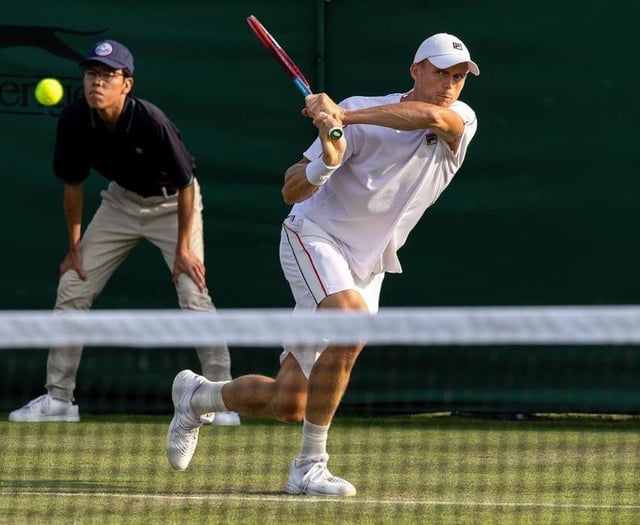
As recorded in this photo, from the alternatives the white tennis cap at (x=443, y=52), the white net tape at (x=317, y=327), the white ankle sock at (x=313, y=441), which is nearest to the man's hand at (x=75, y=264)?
the white ankle sock at (x=313, y=441)

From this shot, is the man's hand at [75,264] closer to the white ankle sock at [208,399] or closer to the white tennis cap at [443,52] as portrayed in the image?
the white ankle sock at [208,399]

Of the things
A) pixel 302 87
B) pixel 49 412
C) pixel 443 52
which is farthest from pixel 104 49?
pixel 443 52

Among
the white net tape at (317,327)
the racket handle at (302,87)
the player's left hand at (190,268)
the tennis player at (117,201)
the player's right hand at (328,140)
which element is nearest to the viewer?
the white net tape at (317,327)

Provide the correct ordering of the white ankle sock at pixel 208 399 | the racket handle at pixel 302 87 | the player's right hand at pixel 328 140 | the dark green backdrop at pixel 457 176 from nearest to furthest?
1. the player's right hand at pixel 328 140
2. the white ankle sock at pixel 208 399
3. the racket handle at pixel 302 87
4. the dark green backdrop at pixel 457 176

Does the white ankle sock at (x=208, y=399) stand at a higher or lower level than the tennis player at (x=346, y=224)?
lower

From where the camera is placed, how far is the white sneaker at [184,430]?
5.49 meters

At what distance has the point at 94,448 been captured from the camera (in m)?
6.50

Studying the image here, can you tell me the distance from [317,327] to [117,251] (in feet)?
13.1

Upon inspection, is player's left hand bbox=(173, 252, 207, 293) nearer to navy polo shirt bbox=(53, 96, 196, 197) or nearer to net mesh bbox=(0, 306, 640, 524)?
navy polo shirt bbox=(53, 96, 196, 197)

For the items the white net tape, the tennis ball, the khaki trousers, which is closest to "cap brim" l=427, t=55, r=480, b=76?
the white net tape

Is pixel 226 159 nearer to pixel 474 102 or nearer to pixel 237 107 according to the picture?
pixel 237 107

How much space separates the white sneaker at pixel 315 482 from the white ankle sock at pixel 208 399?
376 millimetres

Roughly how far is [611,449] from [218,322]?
3.36m

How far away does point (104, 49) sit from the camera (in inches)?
277
